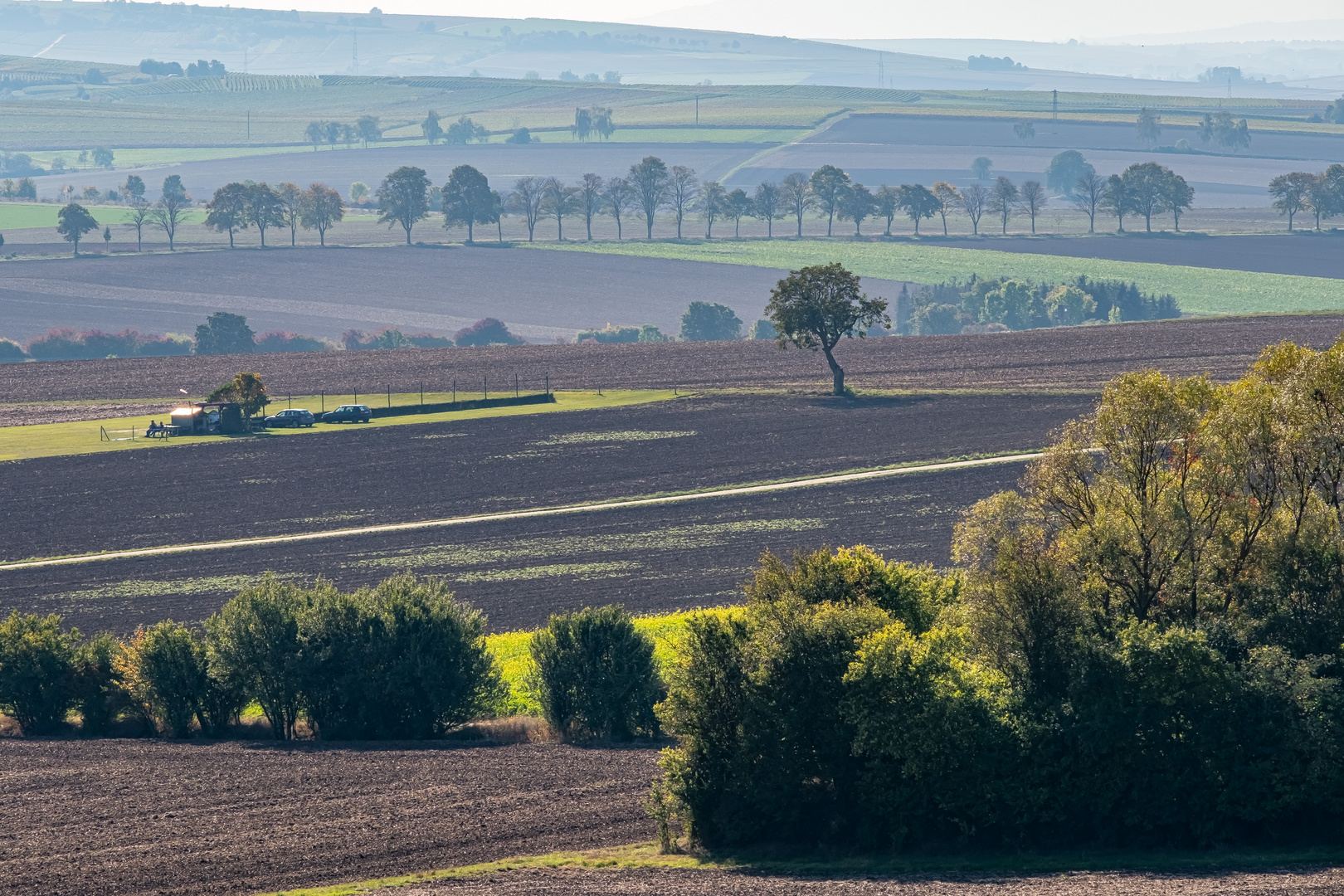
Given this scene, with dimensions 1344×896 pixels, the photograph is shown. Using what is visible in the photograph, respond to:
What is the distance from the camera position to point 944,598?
40.8m

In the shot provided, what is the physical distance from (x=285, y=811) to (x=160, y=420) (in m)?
66.4

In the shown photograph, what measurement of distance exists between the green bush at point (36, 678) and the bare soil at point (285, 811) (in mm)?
2523

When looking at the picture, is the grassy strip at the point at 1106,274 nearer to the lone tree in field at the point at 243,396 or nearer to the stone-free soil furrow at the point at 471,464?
the stone-free soil furrow at the point at 471,464

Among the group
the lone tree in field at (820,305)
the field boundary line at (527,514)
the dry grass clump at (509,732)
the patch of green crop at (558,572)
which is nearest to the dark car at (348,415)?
the field boundary line at (527,514)

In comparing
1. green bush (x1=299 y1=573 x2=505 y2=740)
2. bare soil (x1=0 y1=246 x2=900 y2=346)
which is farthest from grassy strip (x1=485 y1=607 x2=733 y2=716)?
bare soil (x1=0 y1=246 x2=900 y2=346)

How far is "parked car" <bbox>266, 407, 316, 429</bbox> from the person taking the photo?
96.2 metres

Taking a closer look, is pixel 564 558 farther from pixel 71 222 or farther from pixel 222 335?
pixel 71 222

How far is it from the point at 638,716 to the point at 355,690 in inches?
334

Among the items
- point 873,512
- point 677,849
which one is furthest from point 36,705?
point 873,512

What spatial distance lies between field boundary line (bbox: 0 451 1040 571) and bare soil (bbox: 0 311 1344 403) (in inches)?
996

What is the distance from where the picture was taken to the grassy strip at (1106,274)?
161m

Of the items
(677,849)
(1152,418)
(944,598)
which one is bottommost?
(677,849)

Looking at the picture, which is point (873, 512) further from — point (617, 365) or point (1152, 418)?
point (617, 365)

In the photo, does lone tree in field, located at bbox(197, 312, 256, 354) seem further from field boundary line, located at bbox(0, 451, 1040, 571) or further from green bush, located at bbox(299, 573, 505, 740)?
green bush, located at bbox(299, 573, 505, 740)
